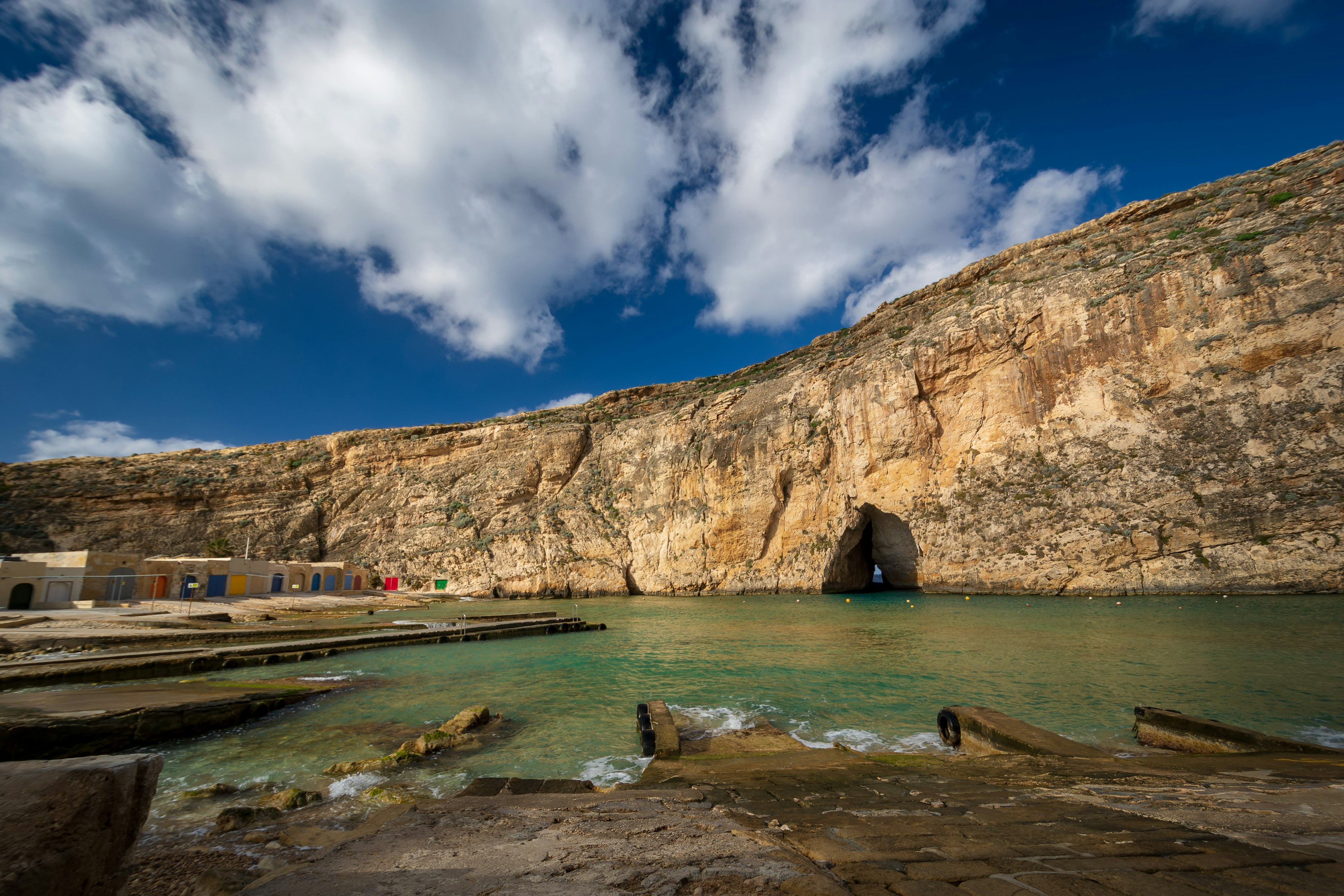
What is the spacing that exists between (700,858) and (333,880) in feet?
5.68

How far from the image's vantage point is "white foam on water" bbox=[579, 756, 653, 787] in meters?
6.09

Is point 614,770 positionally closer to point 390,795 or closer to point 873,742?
point 390,795

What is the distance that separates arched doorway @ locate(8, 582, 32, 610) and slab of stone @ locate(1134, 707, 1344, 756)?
124 ft

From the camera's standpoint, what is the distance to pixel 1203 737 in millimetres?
6473

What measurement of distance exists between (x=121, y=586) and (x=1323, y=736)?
4335cm

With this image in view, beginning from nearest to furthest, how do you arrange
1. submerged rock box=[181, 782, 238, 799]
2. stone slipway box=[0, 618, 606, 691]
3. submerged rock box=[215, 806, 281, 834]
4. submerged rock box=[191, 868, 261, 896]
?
submerged rock box=[191, 868, 261, 896] → submerged rock box=[215, 806, 281, 834] → submerged rock box=[181, 782, 238, 799] → stone slipway box=[0, 618, 606, 691]

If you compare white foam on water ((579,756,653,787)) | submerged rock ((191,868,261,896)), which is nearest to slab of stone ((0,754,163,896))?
submerged rock ((191,868,261,896))

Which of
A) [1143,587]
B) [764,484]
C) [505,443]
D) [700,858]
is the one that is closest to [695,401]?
[764,484]

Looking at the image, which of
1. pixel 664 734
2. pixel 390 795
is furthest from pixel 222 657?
pixel 664 734

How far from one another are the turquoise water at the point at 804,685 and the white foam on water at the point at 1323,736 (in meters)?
0.04

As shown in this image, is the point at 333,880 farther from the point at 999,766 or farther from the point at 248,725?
the point at 248,725

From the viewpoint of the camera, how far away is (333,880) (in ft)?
8.21

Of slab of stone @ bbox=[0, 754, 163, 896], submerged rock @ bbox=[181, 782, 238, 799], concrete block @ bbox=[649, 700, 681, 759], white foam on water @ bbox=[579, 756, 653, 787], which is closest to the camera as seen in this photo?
slab of stone @ bbox=[0, 754, 163, 896]

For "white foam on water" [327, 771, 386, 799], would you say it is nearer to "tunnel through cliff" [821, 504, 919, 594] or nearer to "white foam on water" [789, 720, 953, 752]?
"white foam on water" [789, 720, 953, 752]
